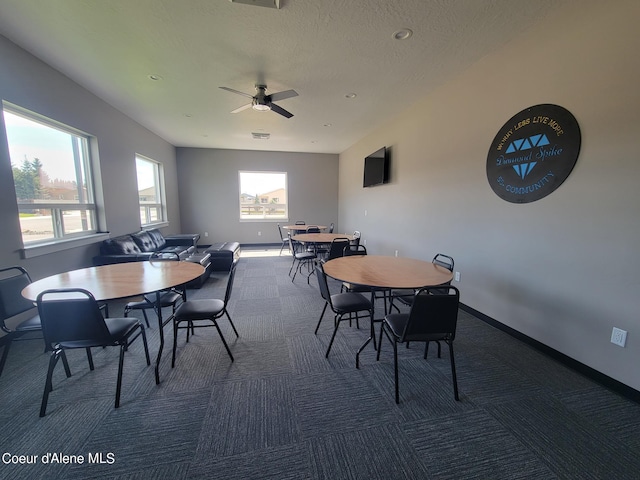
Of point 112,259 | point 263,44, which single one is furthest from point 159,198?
point 263,44

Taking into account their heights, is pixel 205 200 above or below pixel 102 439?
above

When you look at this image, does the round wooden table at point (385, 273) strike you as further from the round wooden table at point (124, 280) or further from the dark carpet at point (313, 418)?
the round wooden table at point (124, 280)

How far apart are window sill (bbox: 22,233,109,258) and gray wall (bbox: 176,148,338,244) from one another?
3.69 meters

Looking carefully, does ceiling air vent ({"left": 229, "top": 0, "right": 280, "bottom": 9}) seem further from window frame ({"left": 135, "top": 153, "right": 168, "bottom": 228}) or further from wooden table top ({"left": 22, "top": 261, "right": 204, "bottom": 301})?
window frame ({"left": 135, "top": 153, "right": 168, "bottom": 228})

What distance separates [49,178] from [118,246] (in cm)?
113

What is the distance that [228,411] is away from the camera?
1688 mm

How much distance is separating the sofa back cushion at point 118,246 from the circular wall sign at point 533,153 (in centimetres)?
498

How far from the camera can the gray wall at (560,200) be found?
5.75ft

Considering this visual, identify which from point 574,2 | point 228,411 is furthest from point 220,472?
point 574,2

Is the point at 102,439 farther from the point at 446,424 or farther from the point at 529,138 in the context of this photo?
the point at 529,138

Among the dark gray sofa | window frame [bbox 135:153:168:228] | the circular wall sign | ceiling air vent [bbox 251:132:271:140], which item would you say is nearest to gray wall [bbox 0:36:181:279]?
the dark gray sofa

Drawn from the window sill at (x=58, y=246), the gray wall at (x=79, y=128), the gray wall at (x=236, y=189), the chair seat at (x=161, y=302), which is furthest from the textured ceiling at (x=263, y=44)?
the gray wall at (x=236, y=189)

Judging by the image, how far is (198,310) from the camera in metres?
2.14

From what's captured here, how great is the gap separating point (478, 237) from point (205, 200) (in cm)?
686
